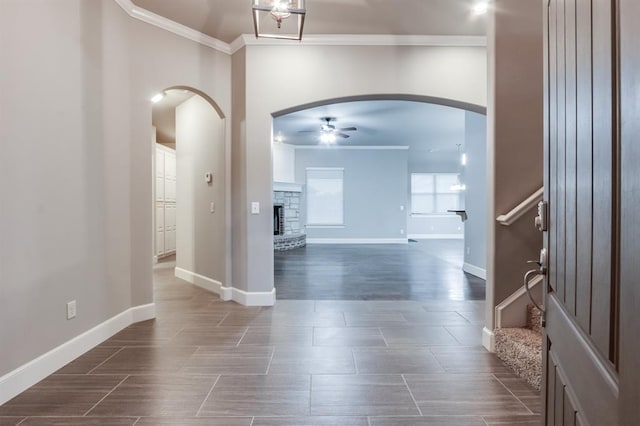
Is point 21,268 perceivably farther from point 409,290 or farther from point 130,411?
point 409,290

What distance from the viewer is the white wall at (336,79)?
12.7ft

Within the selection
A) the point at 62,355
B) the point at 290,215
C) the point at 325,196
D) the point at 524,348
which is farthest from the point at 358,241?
the point at 62,355

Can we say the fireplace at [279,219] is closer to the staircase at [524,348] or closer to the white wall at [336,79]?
the white wall at [336,79]

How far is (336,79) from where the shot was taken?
12.7 ft

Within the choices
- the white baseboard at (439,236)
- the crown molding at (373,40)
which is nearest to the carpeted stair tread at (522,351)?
the crown molding at (373,40)

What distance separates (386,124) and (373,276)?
3.73 meters

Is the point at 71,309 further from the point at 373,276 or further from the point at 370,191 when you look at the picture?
the point at 370,191

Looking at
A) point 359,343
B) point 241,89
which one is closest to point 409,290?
point 359,343

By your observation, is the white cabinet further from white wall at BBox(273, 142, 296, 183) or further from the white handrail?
the white handrail

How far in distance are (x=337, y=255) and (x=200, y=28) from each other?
548cm

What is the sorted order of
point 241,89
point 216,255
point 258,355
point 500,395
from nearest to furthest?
point 500,395, point 258,355, point 241,89, point 216,255

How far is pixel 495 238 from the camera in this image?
8.75 ft

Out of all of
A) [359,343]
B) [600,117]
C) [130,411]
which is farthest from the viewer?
[359,343]

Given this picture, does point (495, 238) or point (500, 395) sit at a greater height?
point (495, 238)
